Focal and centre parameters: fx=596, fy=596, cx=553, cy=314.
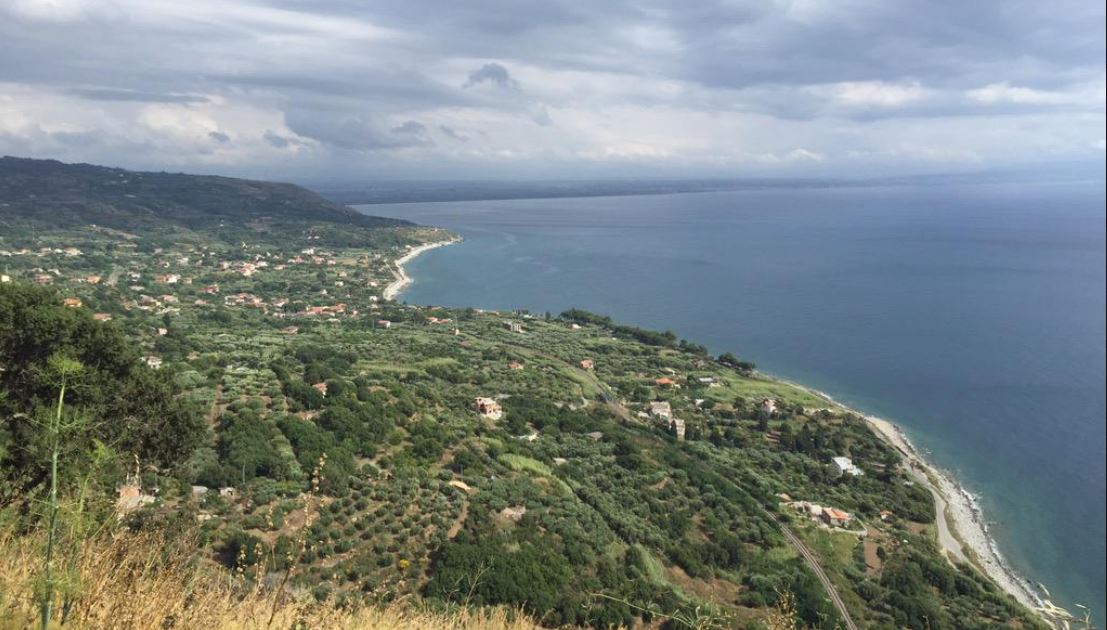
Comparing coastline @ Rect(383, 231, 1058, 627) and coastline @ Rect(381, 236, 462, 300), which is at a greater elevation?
coastline @ Rect(381, 236, 462, 300)

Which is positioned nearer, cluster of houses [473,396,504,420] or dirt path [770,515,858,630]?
dirt path [770,515,858,630]

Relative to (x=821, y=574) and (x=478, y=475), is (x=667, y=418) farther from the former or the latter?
(x=478, y=475)

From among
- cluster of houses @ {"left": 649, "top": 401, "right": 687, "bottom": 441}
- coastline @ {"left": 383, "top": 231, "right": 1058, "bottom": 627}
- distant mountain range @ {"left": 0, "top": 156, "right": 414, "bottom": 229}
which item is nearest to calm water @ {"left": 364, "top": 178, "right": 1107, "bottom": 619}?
coastline @ {"left": 383, "top": 231, "right": 1058, "bottom": 627}

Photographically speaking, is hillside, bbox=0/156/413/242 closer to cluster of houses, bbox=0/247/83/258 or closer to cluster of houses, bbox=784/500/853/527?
cluster of houses, bbox=0/247/83/258

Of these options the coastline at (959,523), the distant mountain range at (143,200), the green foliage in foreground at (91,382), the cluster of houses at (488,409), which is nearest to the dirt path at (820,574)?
the coastline at (959,523)

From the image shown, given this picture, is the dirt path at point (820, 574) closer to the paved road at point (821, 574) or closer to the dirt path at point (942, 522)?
the paved road at point (821, 574)

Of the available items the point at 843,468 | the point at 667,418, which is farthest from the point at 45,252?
the point at 843,468
